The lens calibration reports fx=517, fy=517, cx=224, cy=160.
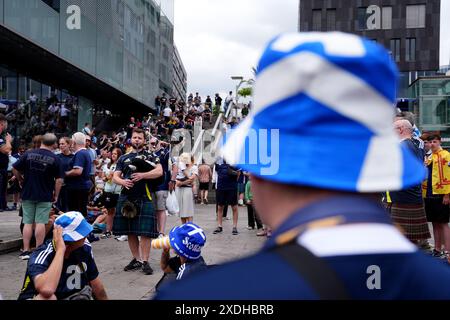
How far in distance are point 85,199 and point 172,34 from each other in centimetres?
3400

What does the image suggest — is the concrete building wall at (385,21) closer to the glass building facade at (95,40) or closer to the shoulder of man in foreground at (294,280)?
the glass building facade at (95,40)

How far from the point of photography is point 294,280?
0.86 meters

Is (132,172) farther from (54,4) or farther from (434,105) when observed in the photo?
(434,105)

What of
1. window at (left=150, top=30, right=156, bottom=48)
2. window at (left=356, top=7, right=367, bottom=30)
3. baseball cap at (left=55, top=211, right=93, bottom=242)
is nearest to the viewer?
baseball cap at (left=55, top=211, right=93, bottom=242)

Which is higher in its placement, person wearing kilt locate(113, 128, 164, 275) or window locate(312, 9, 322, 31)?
window locate(312, 9, 322, 31)

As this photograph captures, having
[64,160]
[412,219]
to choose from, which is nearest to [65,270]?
[412,219]

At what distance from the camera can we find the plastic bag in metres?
9.53

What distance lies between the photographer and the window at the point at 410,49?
182 ft

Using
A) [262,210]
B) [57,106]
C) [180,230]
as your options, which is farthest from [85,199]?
[57,106]

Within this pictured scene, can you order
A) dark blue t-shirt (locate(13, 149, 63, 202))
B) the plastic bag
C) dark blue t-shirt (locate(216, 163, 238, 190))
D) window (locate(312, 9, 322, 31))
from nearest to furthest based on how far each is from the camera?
dark blue t-shirt (locate(13, 149, 63, 202)) < the plastic bag < dark blue t-shirt (locate(216, 163, 238, 190)) < window (locate(312, 9, 322, 31))

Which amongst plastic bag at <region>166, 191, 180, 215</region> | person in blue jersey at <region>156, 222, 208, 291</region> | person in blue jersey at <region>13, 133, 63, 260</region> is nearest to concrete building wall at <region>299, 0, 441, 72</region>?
plastic bag at <region>166, 191, 180, 215</region>

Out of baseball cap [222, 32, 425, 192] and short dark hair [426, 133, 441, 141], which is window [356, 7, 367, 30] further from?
baseball cap [222, 32, 425, 192]

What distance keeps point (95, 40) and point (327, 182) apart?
919 inches

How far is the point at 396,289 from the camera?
910 millimetres
